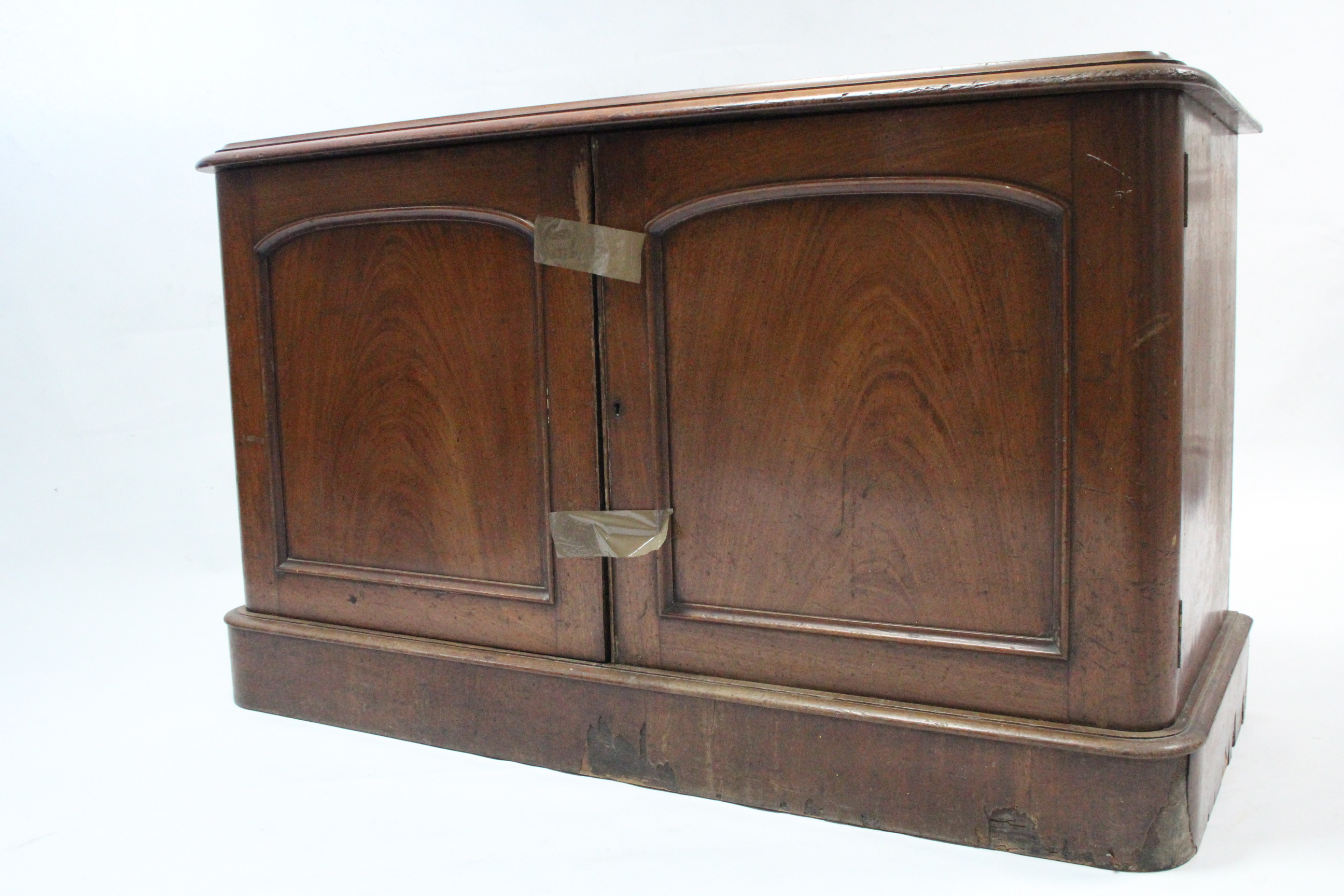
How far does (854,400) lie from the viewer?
174 centimetres

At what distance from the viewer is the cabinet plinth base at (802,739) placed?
1632 millimetres

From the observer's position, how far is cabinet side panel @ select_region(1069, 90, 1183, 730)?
5.04ft

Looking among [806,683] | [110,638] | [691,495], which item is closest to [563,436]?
[691,495]

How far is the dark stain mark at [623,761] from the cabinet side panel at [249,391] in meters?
0.70

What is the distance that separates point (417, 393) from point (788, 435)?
656mm

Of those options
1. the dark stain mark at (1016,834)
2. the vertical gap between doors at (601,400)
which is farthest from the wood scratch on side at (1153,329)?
the vertical gap between doors at (601,400)

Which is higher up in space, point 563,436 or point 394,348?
point 394,348

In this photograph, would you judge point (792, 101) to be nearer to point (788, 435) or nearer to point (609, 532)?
point (788, 435)

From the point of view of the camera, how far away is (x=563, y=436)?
1938 millimetres

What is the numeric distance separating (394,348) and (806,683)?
871 mm

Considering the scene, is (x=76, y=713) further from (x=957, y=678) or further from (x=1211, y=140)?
(x=1211, y=140)

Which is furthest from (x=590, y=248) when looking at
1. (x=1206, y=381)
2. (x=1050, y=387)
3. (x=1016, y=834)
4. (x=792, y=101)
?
(x=1016, y=834)

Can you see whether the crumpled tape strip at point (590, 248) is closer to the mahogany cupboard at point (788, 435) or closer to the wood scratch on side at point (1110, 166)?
the mahogany cupboard at point (788, 435)

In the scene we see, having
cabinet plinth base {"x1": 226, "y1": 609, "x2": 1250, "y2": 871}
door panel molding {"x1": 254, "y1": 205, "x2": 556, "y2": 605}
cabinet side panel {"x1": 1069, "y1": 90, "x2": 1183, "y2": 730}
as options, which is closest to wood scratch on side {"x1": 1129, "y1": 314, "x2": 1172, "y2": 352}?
cabinet side panel {"x1": 1069, "y1": 90, "x2": 1183, "y2": 730}
